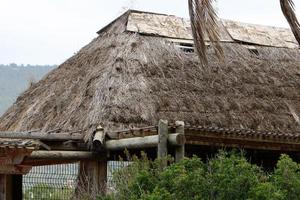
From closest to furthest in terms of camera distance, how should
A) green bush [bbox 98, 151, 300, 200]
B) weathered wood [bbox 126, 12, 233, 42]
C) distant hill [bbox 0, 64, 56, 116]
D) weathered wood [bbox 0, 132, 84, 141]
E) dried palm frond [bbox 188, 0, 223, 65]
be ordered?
green bush [bbox 98, 151, 300, 200]
dried palm frond [bbox 188, 0, 223, 65]
weathered wood [bbox 0, 132, 84, 141]
weathered wood [bbox 126, 12, 233, 42]
distant hill [bbox 0, 64, 56, 116]

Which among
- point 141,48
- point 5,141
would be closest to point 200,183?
point 5,141

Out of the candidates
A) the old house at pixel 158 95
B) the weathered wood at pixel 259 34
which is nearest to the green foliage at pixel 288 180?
the old house at pixel 158 95

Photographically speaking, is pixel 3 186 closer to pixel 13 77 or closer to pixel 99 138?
pixel 99 138

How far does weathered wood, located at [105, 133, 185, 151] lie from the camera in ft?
33.3

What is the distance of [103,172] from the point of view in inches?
487

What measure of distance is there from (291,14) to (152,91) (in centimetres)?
484

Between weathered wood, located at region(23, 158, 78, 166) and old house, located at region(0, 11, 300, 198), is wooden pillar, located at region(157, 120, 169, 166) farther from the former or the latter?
weathered wood, located at region(23, 158, 78, 166)

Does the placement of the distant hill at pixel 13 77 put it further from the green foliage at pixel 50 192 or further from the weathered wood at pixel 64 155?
the weathered wood at pixel 64 155

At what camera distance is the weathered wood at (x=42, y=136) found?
10.7 m

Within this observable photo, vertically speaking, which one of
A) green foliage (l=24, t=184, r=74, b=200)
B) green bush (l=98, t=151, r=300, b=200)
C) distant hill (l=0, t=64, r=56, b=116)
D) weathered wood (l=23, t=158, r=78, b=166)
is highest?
distant hill (l=0, t=64, r=56, b=116)

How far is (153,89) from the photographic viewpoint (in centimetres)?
1316

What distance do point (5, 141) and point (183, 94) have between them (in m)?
4.27

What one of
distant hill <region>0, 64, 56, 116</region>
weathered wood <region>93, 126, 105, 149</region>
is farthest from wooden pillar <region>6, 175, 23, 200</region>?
distant hill <region>0, 64, 56, 116</region>

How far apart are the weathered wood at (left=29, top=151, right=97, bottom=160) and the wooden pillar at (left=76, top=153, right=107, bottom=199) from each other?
280 mm
